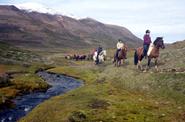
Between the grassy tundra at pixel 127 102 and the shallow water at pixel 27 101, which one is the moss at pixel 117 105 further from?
the shallow water at pixel 27 101

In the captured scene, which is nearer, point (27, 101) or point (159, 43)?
point (27, 101)

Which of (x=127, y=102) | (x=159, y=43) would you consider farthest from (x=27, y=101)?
(x=159, y=43)

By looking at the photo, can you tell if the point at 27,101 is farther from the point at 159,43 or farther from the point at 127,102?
the point at 159,43

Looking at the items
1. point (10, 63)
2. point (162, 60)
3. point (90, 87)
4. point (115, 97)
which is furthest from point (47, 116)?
point (10, 63)

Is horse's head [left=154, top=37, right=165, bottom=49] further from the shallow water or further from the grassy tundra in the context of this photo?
the shallow water

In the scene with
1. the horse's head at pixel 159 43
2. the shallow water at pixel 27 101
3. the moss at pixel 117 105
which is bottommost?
the shallow water at pixel 27 101

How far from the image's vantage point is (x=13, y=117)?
1243 inches

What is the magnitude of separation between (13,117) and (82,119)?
802 centimetres

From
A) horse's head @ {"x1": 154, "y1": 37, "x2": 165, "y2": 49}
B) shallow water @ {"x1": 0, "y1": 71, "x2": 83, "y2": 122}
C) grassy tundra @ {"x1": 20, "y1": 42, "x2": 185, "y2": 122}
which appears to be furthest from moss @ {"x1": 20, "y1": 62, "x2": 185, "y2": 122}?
horse's head @ {"x1": 154, "y1": 37, "x2": 165, "y2": 49}

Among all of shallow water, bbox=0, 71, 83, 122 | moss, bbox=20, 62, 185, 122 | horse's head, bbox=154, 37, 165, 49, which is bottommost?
shallow water, bbox=0, 71, 83, 122

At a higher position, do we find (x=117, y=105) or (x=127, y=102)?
(x=127, y=102)

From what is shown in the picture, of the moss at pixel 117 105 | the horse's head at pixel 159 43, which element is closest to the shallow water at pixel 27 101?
the moss at pixel 117 105

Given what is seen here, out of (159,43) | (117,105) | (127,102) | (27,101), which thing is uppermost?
(159,43)

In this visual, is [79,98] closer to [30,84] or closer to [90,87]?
[90,87]
